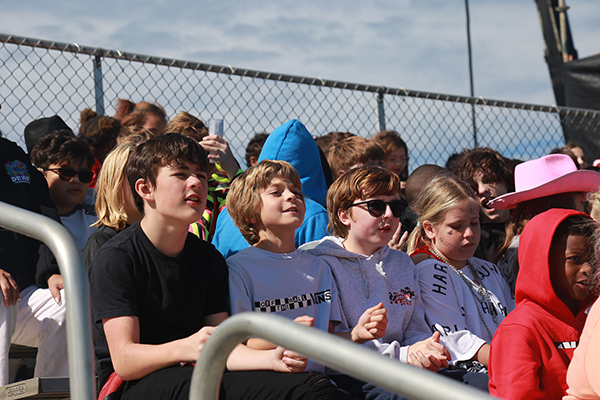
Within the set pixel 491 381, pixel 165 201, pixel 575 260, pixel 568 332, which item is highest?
pixel 165 201

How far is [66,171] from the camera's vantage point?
158 inches

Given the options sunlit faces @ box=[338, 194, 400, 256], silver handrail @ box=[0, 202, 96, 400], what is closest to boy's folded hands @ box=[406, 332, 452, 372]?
sunlit faces @ box=[338, 194, 400, 256]

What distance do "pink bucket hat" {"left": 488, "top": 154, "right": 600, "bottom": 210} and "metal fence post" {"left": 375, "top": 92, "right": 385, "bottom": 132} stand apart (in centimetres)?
150

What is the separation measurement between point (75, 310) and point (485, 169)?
3577 millimetres

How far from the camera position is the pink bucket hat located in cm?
387

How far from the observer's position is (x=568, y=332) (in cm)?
255

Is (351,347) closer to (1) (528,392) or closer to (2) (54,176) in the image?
(1) (528,392)

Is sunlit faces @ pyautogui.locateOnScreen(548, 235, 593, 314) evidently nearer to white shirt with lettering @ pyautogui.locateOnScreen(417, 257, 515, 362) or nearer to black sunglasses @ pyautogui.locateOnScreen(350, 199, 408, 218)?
white shirt with lettering @ pyautogui.locateOnScreen(417, 257, 515, 362)

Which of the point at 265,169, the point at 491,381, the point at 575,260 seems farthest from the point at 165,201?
the point at 575,260

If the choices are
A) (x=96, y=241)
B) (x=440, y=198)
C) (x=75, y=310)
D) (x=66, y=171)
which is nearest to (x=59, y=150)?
(x=66, y=171)

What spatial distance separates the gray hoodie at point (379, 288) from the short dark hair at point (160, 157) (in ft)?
2.72

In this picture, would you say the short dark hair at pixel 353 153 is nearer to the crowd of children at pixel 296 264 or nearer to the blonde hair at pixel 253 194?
the crowd of children at pixel 296 264

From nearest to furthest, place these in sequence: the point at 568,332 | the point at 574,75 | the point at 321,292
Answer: the point at 568,332 < the point at 321,292 < the point at 574,75

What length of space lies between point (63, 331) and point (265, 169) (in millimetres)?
1381
